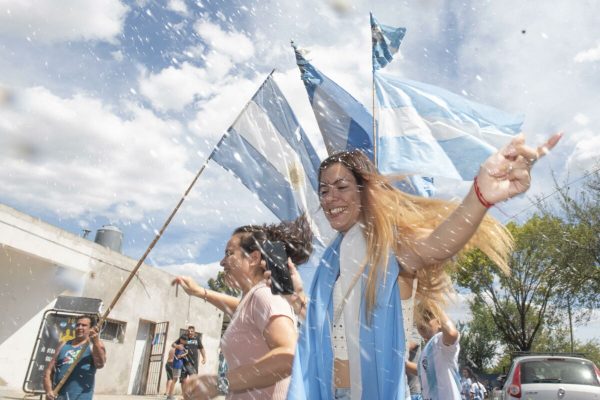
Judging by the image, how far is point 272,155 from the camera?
19.2 feet

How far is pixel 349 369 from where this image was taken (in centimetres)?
186

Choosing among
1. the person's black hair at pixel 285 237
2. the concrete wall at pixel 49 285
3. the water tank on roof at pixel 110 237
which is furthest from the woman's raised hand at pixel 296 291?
the water tank on roof at pixel 110 237

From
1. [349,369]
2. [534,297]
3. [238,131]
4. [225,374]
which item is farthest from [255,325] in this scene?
[534,297]

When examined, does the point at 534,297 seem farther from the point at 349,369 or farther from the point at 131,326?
the point at 349,369

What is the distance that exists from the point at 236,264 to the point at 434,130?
2684 millimetres

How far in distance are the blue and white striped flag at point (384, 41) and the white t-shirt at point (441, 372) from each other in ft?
10.9

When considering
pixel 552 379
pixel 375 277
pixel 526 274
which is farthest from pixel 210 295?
pixel 526 274

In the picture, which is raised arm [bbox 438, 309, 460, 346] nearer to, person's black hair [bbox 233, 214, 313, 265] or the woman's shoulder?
person's black hair [bbox 233, 214, 313, 265]

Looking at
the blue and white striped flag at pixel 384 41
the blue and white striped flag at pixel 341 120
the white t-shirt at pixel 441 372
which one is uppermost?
the blue and white striped flag at pixel 384 41

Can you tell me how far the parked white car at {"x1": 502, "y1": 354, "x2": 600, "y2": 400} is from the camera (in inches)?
249

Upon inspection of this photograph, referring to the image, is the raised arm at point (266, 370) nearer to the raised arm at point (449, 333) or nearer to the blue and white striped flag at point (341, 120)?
the raised arm at point (449, 333)

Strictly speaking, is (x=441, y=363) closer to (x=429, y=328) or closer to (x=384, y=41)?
(x=429, y=328)

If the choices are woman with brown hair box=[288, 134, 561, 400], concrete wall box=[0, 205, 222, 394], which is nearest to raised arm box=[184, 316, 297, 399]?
woman with brown hair box=[288, 134, 561, 400]

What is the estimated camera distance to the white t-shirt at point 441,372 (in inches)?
165
